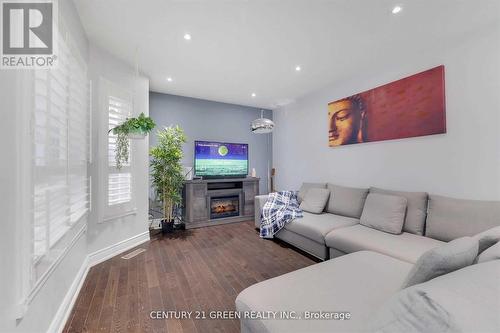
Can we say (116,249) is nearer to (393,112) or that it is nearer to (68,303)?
(68,303)

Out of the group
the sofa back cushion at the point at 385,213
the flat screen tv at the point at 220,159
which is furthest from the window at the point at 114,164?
the sofa back cushion at the point at 385,213

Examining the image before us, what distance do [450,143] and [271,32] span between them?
2359mm

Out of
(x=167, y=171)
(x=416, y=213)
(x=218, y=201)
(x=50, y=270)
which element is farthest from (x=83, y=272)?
(x=416, y=213)

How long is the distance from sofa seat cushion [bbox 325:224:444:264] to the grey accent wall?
3.03 m

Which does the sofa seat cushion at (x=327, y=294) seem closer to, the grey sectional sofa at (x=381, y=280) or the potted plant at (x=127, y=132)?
the grey sectional sofa at (x=381, y=280)

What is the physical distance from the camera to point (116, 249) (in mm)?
2688

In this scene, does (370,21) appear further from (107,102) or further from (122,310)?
(122,310)

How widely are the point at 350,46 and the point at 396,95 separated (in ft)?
3.08

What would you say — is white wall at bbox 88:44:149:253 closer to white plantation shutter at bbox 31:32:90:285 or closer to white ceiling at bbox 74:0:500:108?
white ceiling at bbox 74:0:500:108

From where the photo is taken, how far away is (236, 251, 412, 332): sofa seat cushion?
94 centimetres

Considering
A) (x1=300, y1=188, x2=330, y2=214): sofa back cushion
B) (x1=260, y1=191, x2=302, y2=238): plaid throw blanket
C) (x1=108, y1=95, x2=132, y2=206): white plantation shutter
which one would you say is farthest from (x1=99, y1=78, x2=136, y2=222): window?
(x1=300, y1=188, x2=330, y2=214): sofa back cushion

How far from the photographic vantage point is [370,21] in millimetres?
2010

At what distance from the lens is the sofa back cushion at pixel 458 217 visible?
1.81 metres

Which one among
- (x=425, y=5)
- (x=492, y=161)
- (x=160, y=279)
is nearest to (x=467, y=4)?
(x=425, y=5)
